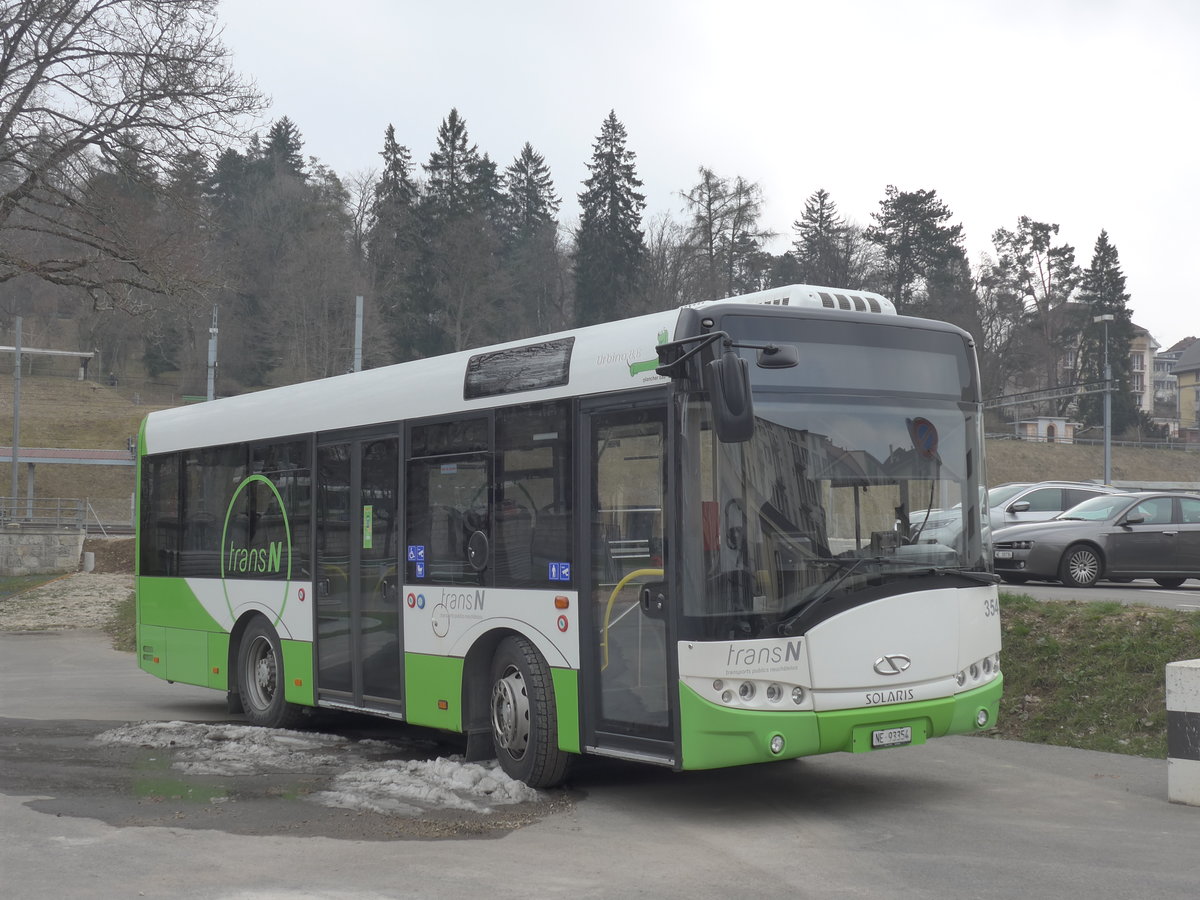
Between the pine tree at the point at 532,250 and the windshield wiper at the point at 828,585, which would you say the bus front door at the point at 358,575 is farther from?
the pine tree at the point at 532,250

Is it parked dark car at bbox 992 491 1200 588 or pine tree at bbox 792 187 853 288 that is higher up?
pine tree at bbox 792 187 853 288

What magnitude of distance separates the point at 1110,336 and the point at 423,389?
101m

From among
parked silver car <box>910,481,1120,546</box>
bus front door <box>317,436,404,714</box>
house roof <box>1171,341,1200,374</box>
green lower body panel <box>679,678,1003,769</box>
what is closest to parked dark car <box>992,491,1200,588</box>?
parked silver car <box>910,481,1120,546</box>

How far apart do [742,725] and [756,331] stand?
2.18m

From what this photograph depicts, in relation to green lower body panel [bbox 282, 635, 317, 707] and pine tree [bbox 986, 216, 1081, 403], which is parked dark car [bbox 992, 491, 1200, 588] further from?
pine tree [bbox 986, 216, 1081, 403]

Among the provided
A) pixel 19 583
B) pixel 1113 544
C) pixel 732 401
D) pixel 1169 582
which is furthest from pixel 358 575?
pixel 19 583

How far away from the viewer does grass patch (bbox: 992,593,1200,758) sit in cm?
1048

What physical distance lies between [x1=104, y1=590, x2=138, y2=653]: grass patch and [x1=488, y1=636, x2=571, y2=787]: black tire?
41.3 feet

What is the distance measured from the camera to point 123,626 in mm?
23859

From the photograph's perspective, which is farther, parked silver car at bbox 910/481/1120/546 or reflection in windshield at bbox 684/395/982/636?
parked silver car at bbox 910/481/1120/546

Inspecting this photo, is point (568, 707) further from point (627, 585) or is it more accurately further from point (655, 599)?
point (655, 599)

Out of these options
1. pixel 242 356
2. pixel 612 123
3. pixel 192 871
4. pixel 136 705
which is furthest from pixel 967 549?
pixel 242 356

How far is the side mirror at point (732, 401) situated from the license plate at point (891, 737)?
6.17 feet

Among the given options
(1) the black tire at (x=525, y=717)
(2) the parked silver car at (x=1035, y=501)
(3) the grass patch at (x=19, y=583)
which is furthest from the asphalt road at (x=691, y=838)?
(3) the grass patch at (x=19, y=583)
